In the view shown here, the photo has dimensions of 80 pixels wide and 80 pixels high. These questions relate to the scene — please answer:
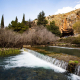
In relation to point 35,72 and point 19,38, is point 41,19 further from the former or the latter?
point 35,72

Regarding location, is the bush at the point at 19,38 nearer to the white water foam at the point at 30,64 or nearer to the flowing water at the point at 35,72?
the white water foam at the point at 30,64

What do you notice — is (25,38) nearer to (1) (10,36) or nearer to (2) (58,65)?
(1) (10,36)

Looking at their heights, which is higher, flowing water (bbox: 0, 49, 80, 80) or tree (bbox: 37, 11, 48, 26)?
tree (bbox: 37, 11, 48, 26)

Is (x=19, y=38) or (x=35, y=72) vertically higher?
(x=19, y=38)

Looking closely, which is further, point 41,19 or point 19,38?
point 41,19

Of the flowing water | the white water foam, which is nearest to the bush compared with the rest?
the white water foam

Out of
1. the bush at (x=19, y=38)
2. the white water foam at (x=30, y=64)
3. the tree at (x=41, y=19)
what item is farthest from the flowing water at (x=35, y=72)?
the tree at (x=41, y=19)

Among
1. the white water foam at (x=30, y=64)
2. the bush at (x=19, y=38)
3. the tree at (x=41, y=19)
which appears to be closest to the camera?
the white water foam at (x=30, y=64)

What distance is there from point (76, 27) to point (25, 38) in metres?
16.3

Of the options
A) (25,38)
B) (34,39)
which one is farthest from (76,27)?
(25,38)

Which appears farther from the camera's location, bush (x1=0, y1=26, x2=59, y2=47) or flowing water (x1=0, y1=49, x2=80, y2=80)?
bush (x1=0, y1=26, x2=59, y2=47)

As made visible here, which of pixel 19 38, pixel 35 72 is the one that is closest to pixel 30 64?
pixel 35 72

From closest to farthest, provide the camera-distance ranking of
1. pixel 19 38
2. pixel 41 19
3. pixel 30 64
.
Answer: pixel 30 64 → pixel 19 38 → pixel 41 19

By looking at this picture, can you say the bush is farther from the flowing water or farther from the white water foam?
the flowing water
